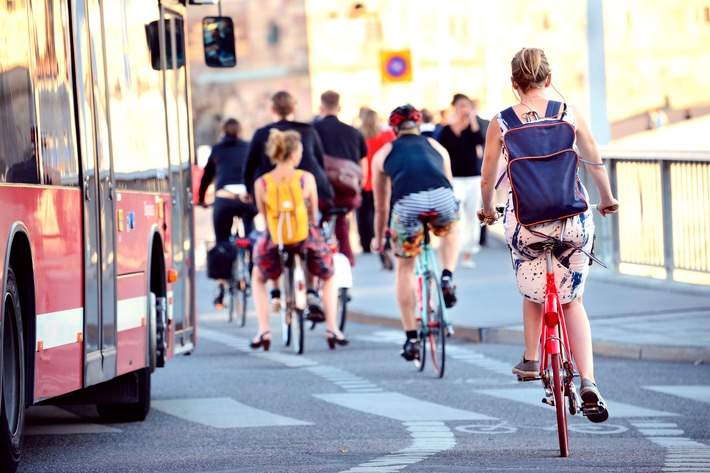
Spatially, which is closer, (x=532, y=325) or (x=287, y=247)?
(x=532, y=325)

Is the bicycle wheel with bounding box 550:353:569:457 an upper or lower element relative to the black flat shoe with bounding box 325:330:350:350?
upper

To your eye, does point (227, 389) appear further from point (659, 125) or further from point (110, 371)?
point (659, 125)

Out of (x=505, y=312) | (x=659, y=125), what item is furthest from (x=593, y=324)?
(x=659, y=125)

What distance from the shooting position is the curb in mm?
12836

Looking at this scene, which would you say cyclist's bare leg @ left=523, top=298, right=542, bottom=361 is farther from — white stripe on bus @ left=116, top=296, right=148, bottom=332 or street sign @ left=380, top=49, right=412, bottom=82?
street sign @ left=380, top=49, right=412, bottom=82

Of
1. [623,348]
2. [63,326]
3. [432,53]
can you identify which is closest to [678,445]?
[63,326]

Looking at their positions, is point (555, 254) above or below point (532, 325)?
above

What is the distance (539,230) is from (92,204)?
211 cm

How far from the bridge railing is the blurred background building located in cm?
6338

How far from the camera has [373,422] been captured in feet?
32.1

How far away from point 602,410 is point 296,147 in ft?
21.3

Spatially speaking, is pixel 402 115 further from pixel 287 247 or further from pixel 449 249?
pixel 287 247

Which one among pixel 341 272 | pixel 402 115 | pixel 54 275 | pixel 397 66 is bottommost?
pixel 341 272

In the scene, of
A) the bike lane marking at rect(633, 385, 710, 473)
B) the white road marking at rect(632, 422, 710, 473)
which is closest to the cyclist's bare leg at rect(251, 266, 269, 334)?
the bike lane marking at rect(633, 385, 710, 473)
